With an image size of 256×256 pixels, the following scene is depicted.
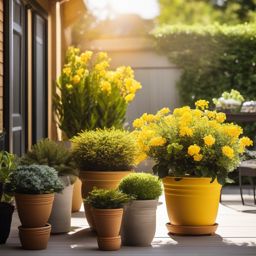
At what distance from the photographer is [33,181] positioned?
523cm

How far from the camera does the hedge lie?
11070mm

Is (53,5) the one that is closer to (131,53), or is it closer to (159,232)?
(131,53)

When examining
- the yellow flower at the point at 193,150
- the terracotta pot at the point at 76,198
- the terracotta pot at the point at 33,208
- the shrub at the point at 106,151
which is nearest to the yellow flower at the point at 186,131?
the yellow flower at the point at 193,150

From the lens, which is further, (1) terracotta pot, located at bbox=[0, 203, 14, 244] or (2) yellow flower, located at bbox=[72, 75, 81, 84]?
(2) yellow flower, located at bbox=[72, 75, 81, 84]

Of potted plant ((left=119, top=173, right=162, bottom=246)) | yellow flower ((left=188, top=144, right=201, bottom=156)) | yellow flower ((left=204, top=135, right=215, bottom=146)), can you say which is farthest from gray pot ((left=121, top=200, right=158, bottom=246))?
yellow flower ((left=204, top=135, right=215, bottom=146))

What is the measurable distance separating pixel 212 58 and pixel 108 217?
6338 mm

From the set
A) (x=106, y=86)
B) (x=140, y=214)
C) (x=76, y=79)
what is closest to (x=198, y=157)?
(x=140, y=214)

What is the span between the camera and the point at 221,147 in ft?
19.2

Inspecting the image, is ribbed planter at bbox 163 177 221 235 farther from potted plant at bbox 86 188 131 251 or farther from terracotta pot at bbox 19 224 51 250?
terracotta pot at bbox 19 224 51 250

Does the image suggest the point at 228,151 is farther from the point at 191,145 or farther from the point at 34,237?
the point at 34,237

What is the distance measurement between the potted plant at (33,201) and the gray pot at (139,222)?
588mm

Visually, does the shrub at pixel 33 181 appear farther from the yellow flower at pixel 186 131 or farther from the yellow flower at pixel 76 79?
the yellow flower at pixel 76 79

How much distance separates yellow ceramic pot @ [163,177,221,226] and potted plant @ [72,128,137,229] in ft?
1.34

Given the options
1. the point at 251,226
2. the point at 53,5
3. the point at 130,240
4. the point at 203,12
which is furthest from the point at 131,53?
the point at 203,12
